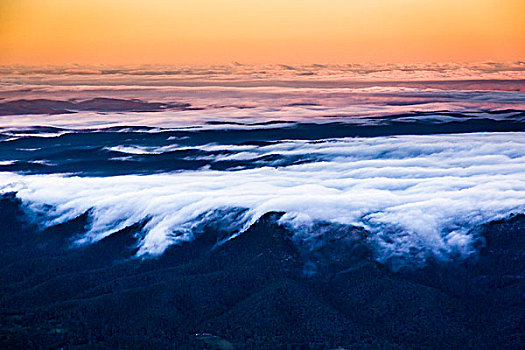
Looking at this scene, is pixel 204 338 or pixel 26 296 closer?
pixel 204 338

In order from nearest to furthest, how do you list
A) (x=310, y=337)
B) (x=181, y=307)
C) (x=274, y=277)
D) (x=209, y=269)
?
(x=310, y=337), (x=181, y=307), (x=274, y=277), (x=209, y=269)

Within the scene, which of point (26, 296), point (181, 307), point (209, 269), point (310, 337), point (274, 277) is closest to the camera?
point (310, 337)

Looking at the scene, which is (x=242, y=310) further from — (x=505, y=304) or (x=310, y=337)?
(x=505, y=304)

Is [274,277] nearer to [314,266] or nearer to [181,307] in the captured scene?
[314,266]

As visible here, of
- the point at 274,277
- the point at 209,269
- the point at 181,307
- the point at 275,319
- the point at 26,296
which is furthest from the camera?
the point at 209,269

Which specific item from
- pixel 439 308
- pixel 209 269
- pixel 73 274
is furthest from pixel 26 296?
pixel 439 308

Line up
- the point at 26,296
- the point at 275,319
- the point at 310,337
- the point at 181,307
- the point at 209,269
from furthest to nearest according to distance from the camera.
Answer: the point at 209,269 → the point at 26,296 → the point at 181,307 → the point at 275,319 → the point at 310,337

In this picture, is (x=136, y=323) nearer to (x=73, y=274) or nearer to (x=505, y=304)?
(x=73, y=274)

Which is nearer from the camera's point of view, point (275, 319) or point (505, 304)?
point (275, 319)

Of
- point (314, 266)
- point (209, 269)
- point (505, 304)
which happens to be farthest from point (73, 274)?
point (505, 304)
